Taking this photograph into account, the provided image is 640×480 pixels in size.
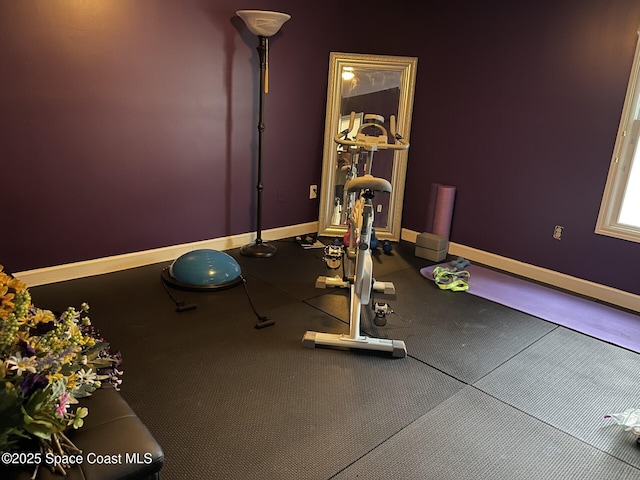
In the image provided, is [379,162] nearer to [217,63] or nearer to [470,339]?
[217,63]

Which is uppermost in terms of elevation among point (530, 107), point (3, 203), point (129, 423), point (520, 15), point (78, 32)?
point (520, 15)

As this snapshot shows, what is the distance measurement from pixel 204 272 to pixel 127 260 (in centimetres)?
74

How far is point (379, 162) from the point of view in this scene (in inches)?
179

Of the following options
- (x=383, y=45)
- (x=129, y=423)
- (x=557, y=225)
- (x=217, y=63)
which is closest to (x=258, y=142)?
Result: (x=217, y=63)

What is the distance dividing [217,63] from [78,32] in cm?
100

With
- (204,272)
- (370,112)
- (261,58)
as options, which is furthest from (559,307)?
(261,58)

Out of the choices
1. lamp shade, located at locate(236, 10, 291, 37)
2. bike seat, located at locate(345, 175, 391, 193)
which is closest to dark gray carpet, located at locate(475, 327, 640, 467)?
bike seat, located at locate(345, 175, 391, 193)

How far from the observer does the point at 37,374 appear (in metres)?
1.17

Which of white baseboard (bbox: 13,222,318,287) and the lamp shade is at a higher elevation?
the lamp shade

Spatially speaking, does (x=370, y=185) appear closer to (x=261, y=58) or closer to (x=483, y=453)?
(x=483, y=453)

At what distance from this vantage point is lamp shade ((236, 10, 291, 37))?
352cm

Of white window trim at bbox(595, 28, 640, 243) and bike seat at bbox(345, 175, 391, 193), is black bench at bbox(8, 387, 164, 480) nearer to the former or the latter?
bike seat at bbox(345, 175, 391, 193)

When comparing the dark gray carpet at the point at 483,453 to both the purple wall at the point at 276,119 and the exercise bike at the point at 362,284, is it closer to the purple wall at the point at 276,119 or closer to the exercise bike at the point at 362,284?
the exercise bike at the point at 362,284

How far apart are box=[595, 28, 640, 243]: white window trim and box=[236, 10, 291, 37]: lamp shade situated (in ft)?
7.88
